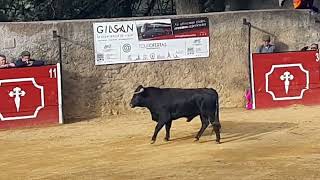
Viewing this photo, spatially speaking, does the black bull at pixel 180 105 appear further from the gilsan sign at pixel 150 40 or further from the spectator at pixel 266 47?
the spectator at pixel 266 47

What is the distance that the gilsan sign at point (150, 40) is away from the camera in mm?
14422

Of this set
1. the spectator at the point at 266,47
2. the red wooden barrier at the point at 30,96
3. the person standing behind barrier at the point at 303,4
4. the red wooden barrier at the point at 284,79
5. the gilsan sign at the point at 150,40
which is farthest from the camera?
the person standing behind barrier at the point at 303,4

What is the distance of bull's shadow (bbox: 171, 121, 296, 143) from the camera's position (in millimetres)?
11398

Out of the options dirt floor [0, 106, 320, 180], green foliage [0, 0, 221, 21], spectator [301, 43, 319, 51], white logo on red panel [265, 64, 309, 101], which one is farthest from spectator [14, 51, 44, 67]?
green foliage [0, 0, 221, 21]

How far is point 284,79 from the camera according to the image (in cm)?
1520

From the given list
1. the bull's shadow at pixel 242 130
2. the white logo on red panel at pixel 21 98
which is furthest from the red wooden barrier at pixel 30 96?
the bull's shadow at pixel 242 130

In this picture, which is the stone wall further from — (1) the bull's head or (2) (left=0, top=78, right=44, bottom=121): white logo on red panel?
(1) the bull's head

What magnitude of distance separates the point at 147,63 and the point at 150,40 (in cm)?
50

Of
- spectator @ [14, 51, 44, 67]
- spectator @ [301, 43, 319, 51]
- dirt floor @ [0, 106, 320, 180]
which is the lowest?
dirt floor @ [0, 106, 320, 180]

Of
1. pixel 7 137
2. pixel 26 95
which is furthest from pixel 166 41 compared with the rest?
pixel 7 137

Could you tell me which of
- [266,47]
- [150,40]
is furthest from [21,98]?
[266,47]

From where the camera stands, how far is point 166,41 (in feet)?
48.5

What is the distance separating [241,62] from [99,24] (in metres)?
3.27

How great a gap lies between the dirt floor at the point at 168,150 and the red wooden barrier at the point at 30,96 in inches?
14.5
